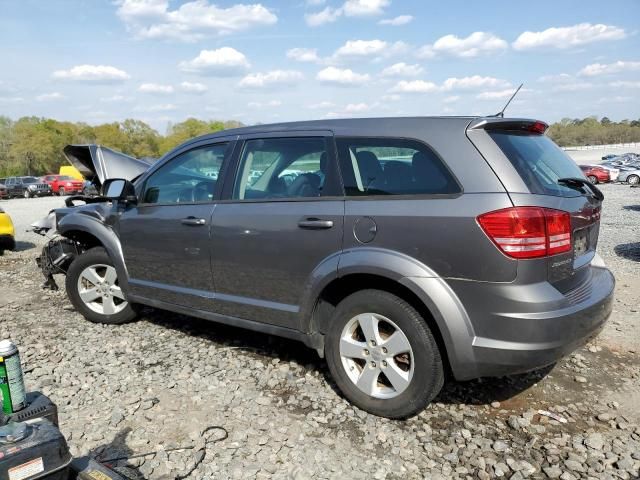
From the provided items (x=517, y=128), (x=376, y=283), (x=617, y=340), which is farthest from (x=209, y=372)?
(x=617, y=340)

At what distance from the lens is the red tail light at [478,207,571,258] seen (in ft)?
8.99

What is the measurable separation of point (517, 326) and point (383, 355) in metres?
0.84

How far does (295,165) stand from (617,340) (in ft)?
10.8

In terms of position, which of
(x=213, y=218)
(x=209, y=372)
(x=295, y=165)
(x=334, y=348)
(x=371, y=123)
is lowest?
(x=209, y=372)

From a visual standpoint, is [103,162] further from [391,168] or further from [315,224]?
[391,168]

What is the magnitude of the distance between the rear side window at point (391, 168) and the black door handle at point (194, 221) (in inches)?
50.4

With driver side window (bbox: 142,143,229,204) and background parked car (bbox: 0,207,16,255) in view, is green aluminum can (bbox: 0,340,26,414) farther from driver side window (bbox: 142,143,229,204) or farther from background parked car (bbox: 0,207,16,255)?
background parked car (bbox: 0,207,16,255)

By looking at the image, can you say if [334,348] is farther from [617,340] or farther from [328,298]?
[617,340]

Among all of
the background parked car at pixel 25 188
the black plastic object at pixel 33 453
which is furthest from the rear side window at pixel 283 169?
the background parked car at pixel 25 188

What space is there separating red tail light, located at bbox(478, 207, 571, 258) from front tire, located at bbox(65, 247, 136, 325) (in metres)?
3.58

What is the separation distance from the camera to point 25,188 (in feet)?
114

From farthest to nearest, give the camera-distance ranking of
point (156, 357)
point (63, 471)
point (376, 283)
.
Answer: point (156, 357) < point (376, 283) < point (63, 471)

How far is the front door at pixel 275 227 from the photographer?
11.3 feet

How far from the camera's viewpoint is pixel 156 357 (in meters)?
4.29
